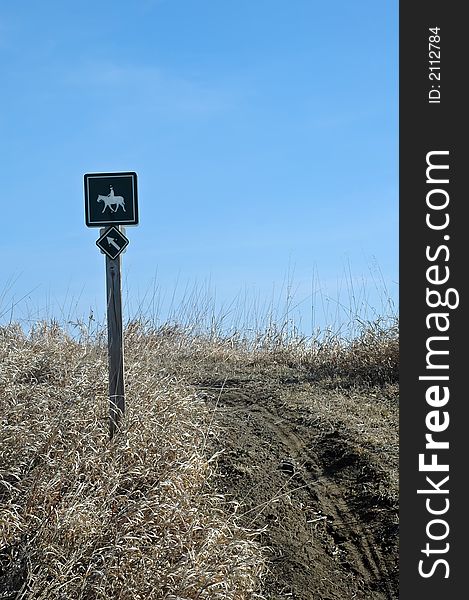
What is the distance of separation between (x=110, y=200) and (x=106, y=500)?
7.84ft

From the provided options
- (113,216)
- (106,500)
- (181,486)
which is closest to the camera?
(106,500)

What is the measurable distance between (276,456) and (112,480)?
1.98 metres

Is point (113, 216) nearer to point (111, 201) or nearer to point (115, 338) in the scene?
point (111, 201)

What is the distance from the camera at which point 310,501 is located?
680cm

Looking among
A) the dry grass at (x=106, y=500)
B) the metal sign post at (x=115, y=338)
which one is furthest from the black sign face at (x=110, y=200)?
the dry grass at (x=106, y=500)

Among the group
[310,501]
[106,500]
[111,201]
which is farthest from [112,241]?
[310,501]

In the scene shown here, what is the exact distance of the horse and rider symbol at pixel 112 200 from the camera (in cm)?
675

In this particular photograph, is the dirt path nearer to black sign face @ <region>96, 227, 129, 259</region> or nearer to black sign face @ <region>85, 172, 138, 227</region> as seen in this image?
black sign face @ <region>96, 227, 129, 259</region>

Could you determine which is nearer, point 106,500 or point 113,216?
point 106,500

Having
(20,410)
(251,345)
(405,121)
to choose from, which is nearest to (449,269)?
(405,121)

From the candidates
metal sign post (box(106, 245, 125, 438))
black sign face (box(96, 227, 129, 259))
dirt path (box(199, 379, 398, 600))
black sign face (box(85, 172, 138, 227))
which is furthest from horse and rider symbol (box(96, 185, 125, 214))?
dirt path (box(199, 379, 398, 600))

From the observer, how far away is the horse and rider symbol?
675cm

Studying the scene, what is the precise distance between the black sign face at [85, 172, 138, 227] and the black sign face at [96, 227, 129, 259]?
0.07 metres

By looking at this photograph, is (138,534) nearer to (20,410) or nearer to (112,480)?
(112,480)
